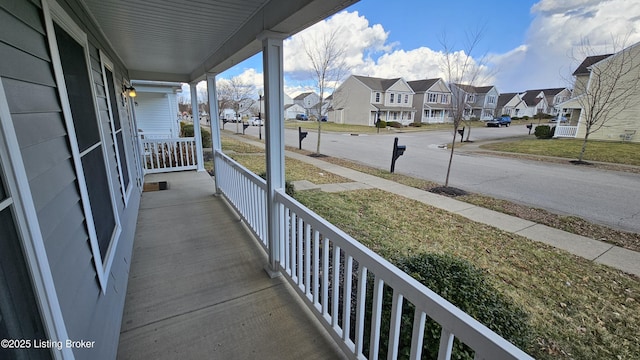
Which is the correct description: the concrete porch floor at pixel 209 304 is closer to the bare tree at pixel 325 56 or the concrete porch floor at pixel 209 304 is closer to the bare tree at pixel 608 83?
the bare tree at pixel 325 56

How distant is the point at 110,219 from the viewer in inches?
102

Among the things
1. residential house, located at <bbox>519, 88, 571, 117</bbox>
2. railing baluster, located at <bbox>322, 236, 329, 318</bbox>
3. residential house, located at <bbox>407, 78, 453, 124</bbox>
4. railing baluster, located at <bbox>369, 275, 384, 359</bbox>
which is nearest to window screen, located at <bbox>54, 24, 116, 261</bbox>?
railing baluster, located at <bbox>322, 236, 329, 318</bbox>

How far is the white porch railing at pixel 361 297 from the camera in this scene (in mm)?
1069

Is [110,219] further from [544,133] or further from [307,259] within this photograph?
[544,133]

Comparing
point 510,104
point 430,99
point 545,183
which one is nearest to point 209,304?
point 545,183

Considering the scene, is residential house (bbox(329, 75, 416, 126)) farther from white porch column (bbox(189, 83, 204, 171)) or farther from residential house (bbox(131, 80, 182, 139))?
white porch column (bbox(189, 83, 204, 171))

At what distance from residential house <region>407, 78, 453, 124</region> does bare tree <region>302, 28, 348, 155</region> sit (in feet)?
85.1

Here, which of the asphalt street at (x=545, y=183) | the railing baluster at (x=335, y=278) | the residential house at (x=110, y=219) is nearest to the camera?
the residential house at (x=110, y=219)

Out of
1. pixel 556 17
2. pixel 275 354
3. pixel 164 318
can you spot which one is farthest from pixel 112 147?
pixel 556 17

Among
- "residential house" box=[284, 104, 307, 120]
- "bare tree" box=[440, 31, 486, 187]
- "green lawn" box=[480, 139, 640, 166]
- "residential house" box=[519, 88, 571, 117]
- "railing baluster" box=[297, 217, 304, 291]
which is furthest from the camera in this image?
"residential house" box=[284, 104, 307, 120]

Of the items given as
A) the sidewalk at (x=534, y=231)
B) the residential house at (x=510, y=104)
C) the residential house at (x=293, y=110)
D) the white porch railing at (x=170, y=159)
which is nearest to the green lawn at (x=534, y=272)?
the sidewalk at (x=534, y=231)

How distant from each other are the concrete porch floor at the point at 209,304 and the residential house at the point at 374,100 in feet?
93.7

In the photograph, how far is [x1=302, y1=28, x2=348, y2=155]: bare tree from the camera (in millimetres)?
11077

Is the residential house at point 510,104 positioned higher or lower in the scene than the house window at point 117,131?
higher
